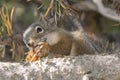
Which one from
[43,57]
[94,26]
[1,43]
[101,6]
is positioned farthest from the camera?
[94,26]

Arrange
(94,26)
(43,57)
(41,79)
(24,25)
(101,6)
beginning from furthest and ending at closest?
1. (94,26)
2. (24,25)
3. (101,6)
4. (43,57)
5. (41,79)

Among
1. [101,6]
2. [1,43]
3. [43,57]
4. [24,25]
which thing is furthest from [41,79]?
[24,25]

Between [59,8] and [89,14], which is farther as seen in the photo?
[89,14]

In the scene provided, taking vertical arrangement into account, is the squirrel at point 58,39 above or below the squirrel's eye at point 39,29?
below

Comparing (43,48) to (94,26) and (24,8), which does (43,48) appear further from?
(94,26)

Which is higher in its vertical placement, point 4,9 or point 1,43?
point 4,9

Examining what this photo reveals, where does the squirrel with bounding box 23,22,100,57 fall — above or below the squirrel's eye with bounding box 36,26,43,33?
below
